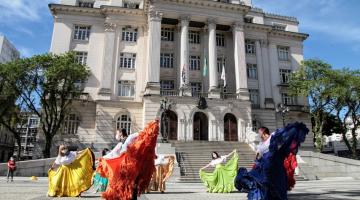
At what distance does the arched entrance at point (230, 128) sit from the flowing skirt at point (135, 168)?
26.0m

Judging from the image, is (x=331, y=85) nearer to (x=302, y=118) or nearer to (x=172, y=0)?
(x=302, y=118)

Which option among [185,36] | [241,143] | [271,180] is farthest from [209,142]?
[271,180]

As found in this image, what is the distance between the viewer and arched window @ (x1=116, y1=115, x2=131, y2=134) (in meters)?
32.7

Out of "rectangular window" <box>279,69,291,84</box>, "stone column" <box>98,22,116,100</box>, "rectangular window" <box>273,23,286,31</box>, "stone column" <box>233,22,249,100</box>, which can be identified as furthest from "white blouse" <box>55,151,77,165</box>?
"rectangular window" <box>273,23,286,31</box>

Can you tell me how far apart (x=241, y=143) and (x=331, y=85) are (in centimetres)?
1120

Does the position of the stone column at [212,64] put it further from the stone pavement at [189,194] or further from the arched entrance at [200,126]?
the stone pavement at [189,194]

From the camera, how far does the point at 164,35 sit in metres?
36.2

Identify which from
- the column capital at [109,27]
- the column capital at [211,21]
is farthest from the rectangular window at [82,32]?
the column capital at [211,21]

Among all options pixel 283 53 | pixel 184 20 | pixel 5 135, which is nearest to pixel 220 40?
pixel 184 20

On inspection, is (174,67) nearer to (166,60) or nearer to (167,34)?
(166,60)

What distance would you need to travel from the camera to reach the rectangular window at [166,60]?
35438 mm

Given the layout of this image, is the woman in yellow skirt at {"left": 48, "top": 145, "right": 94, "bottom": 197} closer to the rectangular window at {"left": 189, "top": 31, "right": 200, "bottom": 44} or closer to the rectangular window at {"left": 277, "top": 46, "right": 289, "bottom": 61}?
the rectangular window at {"left": 189, "top": 31, "right": 200, "bottom": 44}

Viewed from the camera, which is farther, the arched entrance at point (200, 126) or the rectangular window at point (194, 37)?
the rectangular window at point (194, 37)

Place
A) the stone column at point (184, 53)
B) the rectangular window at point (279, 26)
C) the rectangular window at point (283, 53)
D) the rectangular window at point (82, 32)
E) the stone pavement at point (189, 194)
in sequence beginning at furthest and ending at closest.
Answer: the rectangular window at point (279, 26) < the rectangular window at point (283, 53) < the rectangular window at point (82, 32) < the stone column at point (184, 53) < the stone pavement at point (189, 194)
